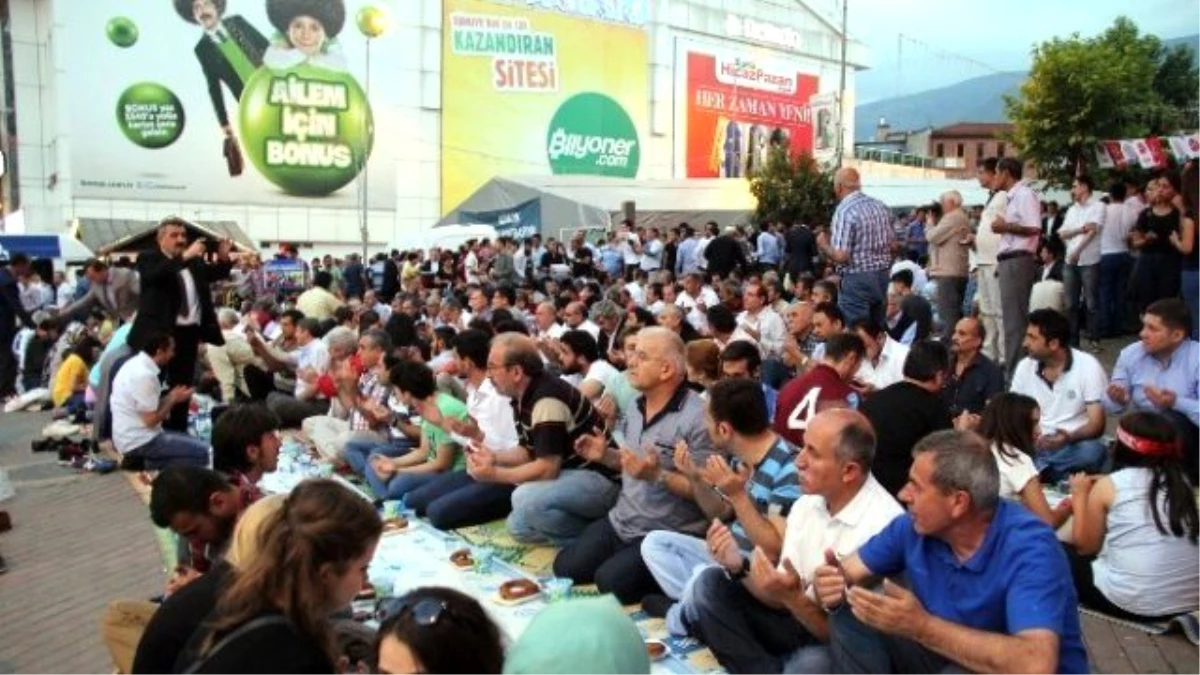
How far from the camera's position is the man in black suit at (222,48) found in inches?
1340

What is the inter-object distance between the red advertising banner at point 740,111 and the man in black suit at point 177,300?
130 feet

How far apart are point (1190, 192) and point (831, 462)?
721cm

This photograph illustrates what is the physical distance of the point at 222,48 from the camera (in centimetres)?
3444

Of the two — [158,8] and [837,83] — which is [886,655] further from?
[837,83]

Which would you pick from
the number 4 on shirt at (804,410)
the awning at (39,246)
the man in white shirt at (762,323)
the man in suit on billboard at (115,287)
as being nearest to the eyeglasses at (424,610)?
the number 4 on shirt at (804,410)

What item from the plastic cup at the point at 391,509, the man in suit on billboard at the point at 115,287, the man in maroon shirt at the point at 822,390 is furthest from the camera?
the man in suit on billboard at the point at 115,287

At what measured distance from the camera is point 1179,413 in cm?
586

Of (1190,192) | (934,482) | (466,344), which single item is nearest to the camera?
(934,482)

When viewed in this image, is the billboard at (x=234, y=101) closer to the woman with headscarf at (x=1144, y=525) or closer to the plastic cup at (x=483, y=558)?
the plastic cup at (x=483, y=558)

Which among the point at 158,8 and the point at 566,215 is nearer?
the point at 566,215

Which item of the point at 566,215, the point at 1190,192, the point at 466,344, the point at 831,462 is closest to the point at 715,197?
the point at 566,215

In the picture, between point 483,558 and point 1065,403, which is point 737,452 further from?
point 1065,403

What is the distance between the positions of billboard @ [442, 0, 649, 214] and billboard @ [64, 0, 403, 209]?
280 centimetres

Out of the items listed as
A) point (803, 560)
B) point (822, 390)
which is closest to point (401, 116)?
point (822, 390)
